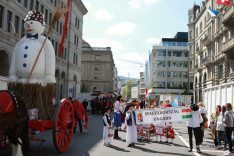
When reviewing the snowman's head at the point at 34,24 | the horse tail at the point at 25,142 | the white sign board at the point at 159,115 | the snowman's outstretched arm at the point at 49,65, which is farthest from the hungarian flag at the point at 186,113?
the snowman's head at the point at 34,24

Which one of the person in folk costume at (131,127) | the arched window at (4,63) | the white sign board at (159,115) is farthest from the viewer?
the arched window at (4,63)

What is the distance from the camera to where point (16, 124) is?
199 inches

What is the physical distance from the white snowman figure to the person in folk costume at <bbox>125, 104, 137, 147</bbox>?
10.3 feet

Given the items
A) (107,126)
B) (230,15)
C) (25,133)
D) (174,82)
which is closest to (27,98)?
(25,133)

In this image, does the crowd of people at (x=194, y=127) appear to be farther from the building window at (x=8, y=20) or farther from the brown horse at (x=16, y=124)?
the building window at (x=8, y=20)

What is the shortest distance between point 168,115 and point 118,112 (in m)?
2.83

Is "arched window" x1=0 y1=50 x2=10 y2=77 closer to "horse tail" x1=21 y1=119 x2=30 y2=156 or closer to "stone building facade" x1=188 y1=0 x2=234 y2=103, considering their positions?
"horse tail" x1=21 y1=119 x2=30 y2=156

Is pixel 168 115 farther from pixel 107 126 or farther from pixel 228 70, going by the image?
pixel 228 70

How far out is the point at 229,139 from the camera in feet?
25.4

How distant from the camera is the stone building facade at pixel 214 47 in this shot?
27520 mm

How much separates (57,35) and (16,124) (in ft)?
102

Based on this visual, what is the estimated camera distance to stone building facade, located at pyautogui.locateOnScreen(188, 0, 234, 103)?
2752cm

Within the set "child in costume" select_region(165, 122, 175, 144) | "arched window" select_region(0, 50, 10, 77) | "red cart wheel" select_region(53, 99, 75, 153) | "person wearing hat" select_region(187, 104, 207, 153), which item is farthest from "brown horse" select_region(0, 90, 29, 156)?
"arched window" select_region(0, 50, 10, 77)

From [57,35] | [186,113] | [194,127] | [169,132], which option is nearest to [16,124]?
[194,127]
